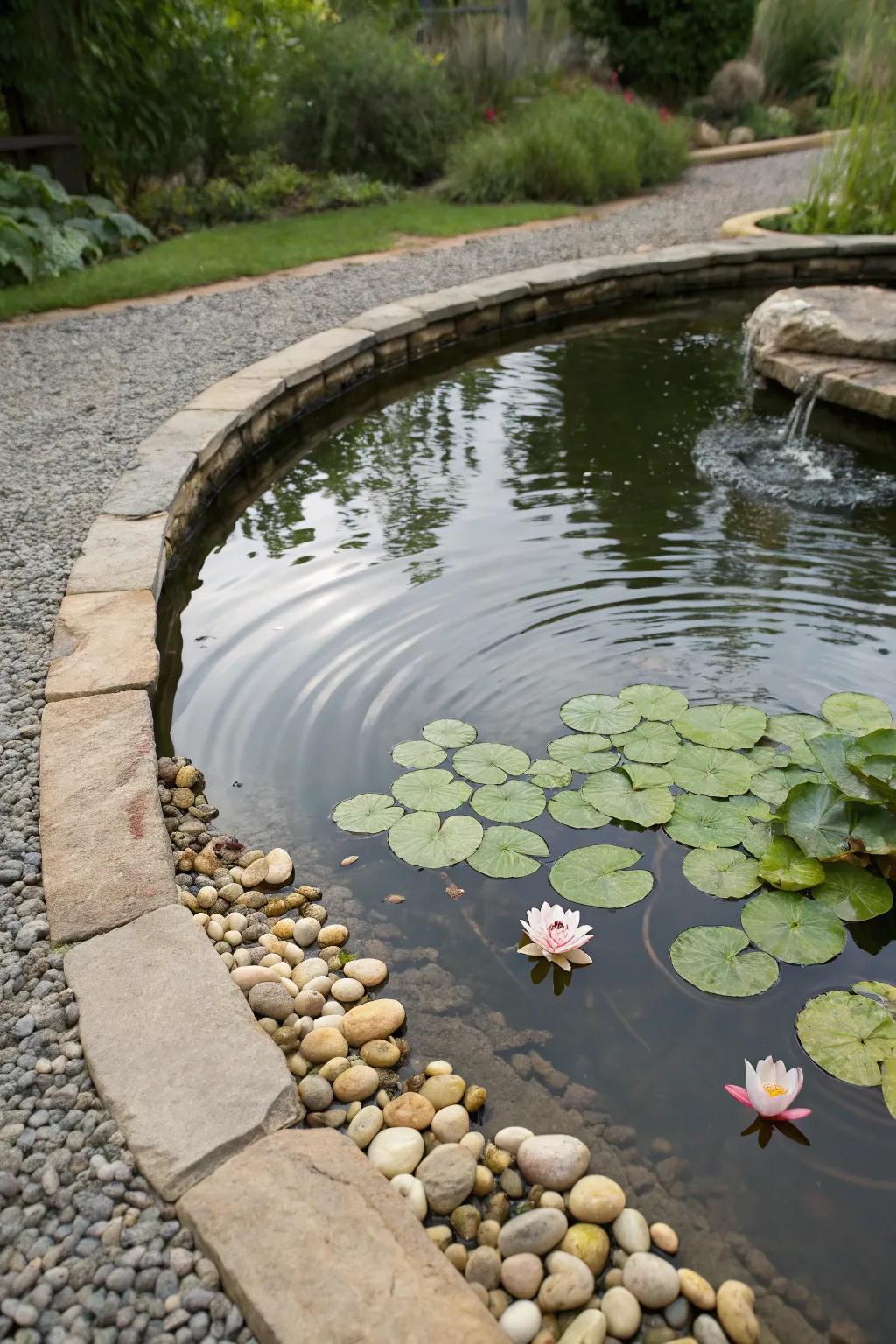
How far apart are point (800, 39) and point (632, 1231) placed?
15331mm

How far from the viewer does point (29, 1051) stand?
4.85 ft

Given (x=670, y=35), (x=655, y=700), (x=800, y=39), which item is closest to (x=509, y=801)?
(x=655, y=700)

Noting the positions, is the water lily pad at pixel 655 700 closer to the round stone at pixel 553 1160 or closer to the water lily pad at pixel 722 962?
the water lily pad at pixel 722 962

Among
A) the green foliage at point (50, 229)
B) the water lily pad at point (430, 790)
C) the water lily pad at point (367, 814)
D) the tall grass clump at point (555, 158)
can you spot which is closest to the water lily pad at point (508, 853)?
the water lily pad at point (430, 790)

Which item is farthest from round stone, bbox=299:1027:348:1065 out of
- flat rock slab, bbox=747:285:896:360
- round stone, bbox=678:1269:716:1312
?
flat rock slab, bbox=747:285:896:360

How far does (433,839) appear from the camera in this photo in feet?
6.82

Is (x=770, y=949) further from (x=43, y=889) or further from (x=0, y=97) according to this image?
(x=0, y=97)

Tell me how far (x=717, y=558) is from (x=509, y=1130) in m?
2.16

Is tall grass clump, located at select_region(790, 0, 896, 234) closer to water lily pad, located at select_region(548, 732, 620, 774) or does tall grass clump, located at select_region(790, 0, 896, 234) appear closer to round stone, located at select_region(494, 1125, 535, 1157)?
water lily pad, located at select_region(548, 732, 620, 774)

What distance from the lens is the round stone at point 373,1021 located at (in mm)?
1646

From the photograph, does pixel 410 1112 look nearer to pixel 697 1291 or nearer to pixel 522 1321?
pixel 522 1321

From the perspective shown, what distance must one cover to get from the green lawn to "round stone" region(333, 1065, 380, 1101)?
4.96m

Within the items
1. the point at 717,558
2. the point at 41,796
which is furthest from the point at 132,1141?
the point at 717,558

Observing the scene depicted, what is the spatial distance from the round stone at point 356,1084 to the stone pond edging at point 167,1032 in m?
0.15
